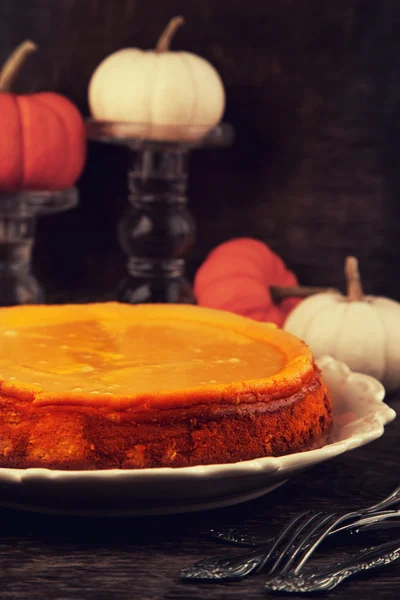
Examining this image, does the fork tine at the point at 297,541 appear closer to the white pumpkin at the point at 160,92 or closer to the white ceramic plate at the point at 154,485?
the white ceramic plate at the point at 154,485

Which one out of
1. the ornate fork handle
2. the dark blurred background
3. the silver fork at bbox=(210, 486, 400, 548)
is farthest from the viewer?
the dark blurred background

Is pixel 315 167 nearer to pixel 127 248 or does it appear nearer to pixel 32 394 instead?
pixel 127 248

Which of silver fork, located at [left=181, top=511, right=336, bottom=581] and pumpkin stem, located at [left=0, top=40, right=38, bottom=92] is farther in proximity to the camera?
pumpkin stem, located at [left=0, top=40, right=38, bottom=92]

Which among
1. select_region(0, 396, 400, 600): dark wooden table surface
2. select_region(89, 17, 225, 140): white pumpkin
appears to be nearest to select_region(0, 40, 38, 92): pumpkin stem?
select_region(89, 17, 225, 140): white pumpkin

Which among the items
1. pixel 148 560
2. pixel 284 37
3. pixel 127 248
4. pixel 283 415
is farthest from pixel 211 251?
pixel 148 560

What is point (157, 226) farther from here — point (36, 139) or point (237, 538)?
point (237, 538)

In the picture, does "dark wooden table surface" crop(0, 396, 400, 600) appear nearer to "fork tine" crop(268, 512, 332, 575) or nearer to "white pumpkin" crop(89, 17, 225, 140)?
"fork tine" crop(268, 512, 332, 575)
